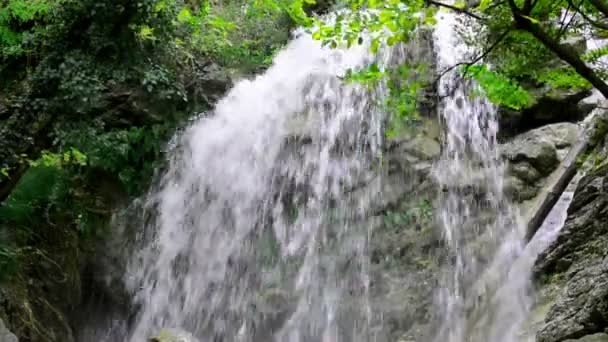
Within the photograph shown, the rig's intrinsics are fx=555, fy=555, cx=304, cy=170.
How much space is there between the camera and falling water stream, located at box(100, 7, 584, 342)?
568 centimetres

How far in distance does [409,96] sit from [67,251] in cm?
518

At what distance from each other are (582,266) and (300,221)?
347 centimetres

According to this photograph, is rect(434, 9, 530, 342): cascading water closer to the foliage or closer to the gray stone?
the foliage

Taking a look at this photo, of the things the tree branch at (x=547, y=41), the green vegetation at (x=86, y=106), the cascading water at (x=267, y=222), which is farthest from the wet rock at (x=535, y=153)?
the tree branch at (x=547, y=41)

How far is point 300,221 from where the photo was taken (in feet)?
21.6

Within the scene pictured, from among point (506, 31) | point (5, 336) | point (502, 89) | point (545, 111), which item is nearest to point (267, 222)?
point (5, 336)

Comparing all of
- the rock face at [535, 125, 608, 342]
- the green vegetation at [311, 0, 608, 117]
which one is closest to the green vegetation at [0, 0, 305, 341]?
the green vegetation at [311, 0, 608, 117]

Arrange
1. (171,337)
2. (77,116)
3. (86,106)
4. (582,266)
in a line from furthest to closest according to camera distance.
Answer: (77,116) < (86,106) < (171,337) < (582,266)

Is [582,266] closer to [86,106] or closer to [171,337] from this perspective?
[171,337]

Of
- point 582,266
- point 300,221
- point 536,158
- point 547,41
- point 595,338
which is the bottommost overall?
point 595,338

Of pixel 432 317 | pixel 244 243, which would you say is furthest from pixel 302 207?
pixel 432 317

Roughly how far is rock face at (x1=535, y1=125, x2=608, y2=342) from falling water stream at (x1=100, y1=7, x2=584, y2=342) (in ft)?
2.16

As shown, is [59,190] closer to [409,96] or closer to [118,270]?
[118,270]

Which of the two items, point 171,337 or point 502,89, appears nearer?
point 502,89
